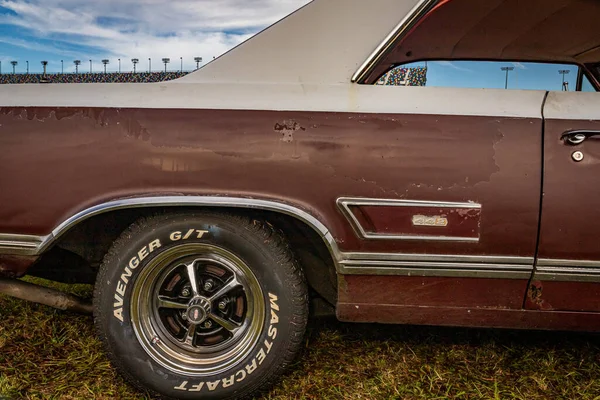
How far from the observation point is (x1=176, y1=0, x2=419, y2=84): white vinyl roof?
211 centimetres

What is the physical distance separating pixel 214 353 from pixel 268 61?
122cm

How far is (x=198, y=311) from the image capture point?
222cm

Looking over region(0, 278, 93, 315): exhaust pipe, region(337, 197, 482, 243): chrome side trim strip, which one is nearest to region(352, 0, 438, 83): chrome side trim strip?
region(337, 197, 482, 243): chrome side trim strip

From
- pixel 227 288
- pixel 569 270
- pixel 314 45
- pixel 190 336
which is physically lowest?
pixel 190 336

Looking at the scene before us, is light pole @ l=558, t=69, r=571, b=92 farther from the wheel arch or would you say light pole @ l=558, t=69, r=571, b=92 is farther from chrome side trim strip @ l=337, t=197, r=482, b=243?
the wheel arch

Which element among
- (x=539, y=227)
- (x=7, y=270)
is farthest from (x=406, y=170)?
(x=7, y=270)

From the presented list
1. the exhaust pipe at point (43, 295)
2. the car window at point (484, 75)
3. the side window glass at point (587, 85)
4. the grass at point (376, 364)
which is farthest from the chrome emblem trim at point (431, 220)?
the exhaust pipe at point (43, 295)

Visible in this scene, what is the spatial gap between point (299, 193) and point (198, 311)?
67cm

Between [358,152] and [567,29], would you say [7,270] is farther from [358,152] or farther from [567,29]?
[567,29]

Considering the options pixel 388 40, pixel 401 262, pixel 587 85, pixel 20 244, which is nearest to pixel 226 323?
pixel 401 262

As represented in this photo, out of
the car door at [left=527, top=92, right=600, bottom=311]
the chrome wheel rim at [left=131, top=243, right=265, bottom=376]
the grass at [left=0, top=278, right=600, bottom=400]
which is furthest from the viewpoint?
the grass at [left=0, top=278, right=600, bottom=400]

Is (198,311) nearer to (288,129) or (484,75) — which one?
(288,129)

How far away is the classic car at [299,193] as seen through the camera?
1982mm

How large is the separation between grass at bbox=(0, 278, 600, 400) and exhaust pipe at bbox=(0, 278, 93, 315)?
0.93 feet
